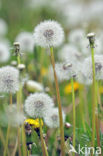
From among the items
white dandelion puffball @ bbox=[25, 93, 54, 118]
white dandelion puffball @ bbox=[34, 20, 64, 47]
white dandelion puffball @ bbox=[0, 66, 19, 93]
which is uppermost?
white dandelion puffball @ bbox=[34, 20, 64, 47]

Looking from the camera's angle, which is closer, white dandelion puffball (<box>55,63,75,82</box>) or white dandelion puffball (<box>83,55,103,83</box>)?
white dandelion puffball (<box>83,55,103,83</box>)

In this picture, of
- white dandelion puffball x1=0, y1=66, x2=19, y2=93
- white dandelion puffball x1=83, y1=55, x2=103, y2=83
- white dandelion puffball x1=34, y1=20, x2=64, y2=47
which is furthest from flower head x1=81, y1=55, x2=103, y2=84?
white dandelion puffball x1=0, y1=66, x2=19, y2=93

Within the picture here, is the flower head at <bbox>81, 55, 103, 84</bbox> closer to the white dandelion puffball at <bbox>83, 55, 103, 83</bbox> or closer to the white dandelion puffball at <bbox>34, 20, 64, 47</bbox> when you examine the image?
the white dandelion puffball at <bbox>83, 55, 103, 83</bbox>

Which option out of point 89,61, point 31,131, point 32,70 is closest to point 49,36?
point 89,61

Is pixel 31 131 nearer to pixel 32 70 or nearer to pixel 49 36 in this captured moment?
pixel 49 36

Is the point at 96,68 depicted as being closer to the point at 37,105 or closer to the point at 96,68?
the point at 96,68

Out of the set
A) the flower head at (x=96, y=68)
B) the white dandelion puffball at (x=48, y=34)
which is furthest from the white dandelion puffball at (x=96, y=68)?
the white dandelion puffball at (x=48, y=34)
